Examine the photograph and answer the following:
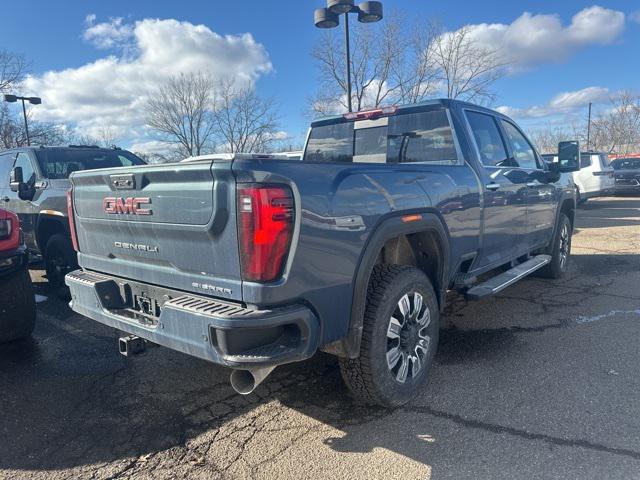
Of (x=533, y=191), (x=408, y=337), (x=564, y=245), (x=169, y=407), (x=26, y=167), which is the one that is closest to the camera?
(x=408, y=337)

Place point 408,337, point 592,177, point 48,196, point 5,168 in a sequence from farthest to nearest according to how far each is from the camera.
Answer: point 592,177, point 5,168, point 48,196, point 408,337

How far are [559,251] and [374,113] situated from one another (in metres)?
3.41

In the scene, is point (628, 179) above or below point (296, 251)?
below

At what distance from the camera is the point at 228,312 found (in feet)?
7.52

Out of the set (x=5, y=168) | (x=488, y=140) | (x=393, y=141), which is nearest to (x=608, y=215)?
(x=488, y=140)

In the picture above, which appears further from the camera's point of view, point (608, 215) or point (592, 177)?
point (592, 177)

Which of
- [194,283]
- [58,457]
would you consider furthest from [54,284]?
[194,283]

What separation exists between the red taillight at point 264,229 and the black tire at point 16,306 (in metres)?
3.07

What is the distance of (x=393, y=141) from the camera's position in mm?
4445

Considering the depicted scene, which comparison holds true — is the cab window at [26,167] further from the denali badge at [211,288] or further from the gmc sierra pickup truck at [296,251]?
the denali badge at [211,288]

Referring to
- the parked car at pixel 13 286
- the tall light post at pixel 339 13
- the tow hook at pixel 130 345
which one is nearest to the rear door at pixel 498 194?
the tow hook at pixel 130 345

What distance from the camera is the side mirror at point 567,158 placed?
5453 mm

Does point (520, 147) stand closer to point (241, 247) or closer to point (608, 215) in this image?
point (241, 247)

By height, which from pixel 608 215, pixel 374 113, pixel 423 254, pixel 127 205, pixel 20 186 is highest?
pixel 374 113
